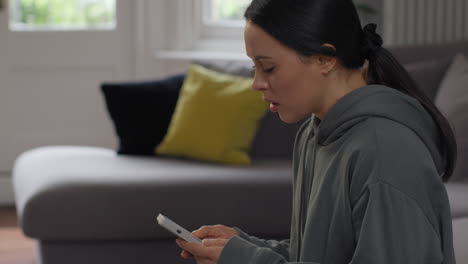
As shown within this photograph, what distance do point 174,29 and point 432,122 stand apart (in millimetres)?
3297

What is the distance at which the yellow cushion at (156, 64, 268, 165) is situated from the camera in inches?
126

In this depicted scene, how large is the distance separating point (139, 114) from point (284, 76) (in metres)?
2.07

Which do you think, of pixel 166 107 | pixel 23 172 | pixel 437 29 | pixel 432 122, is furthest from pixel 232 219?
pixel 437 29

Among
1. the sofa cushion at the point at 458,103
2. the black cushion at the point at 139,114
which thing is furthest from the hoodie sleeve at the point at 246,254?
the black cushion at the point at 139,114

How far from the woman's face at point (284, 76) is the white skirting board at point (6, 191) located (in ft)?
11.3

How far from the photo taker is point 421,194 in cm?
119

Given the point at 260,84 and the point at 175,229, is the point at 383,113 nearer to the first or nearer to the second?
the point at 260,84

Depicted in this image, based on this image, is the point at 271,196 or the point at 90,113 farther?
the point at 90,113

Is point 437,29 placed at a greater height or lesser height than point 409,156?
lesser

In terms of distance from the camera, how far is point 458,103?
3.02 metres

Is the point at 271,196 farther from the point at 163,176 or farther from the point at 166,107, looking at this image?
the point at 166,107

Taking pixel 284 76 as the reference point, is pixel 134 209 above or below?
below

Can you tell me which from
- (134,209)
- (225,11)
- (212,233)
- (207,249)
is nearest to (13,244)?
(134,209)

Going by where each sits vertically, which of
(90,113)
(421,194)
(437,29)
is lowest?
(90,113)
